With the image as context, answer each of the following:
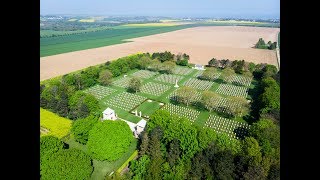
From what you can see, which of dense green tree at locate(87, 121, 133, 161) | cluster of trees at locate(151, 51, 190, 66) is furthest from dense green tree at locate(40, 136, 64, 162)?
cluster of trees at locate(151, 51, 190, 66)

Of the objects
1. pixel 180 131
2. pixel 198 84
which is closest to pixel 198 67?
pixel 198 84

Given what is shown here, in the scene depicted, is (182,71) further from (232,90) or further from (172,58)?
(232,90)

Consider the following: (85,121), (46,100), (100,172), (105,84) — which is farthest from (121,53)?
(100,172)

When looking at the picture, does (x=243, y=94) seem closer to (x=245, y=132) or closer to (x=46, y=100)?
(x=245, y=132)
